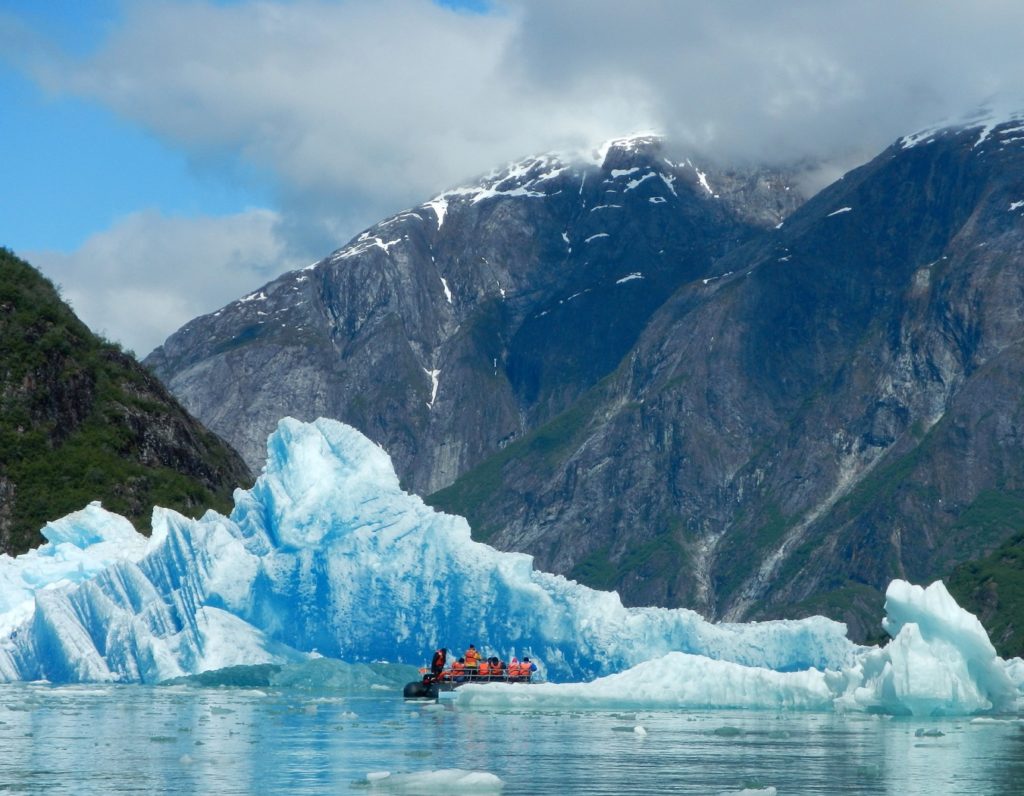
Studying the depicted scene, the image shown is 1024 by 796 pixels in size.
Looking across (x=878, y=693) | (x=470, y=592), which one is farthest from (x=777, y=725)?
(x=470, y=592)

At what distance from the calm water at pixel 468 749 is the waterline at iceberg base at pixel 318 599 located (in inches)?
197

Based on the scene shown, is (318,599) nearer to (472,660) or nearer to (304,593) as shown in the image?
(304,593)

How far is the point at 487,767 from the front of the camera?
40.7m

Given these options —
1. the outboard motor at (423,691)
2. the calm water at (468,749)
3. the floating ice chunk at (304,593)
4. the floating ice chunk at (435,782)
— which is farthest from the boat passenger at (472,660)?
the floating ice chunk at (435,782)

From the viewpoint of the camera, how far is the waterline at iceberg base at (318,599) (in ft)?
232

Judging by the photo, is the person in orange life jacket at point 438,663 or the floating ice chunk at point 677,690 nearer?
the floating ice chunk at point 677,690

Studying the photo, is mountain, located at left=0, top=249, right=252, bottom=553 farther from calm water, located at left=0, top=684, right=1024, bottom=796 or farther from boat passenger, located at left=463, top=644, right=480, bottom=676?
calm water, located at left=0, top=684, right=1024, bottom=796

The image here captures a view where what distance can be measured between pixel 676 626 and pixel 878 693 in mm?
19942

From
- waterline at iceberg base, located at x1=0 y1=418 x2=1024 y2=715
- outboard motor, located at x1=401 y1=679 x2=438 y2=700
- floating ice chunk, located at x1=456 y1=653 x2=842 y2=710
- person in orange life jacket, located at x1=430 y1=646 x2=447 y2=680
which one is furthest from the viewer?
waterline at iceberg base, located at x1=0 y1=418 x2=1024 y2=715

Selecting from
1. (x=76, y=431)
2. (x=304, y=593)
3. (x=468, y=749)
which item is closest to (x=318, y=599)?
(x=304, y=593)

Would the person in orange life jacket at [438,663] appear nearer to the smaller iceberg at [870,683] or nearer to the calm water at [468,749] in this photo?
the smaller iceberg at [870,683]

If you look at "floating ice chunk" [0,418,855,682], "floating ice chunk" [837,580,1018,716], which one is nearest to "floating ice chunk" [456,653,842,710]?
"floating ice chunk" [837,580,1018,716]

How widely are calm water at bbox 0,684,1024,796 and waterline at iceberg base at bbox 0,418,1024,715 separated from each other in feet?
16.4

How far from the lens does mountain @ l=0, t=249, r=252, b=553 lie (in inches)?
4604
